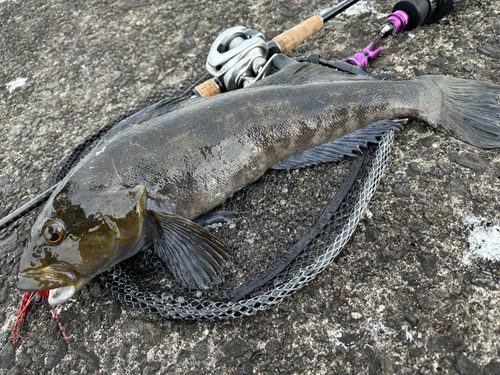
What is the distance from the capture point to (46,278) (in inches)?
81.6

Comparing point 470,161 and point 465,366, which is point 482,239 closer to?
point 470,161

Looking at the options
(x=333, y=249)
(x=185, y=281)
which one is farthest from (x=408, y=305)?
(x=185, y=281)

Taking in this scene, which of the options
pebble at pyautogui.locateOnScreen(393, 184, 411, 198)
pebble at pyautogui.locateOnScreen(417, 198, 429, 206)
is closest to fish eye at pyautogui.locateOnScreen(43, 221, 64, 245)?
pebble at pyautogui.locateOnScreen(393, 184, 411, 198)

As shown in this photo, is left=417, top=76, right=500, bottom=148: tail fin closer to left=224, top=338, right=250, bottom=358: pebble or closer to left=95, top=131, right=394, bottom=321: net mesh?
left=95, top=131, right=394, bottom=321: net mesh

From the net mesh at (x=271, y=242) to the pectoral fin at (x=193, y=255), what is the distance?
10 centimetres

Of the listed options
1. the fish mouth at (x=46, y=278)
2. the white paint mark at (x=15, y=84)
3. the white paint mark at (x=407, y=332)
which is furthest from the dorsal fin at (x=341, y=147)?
the white paint mark at (x=15, y=84)

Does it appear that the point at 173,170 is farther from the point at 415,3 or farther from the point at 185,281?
the point at 415,3

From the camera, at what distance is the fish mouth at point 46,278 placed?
6.77ft

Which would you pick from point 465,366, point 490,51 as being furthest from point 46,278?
point 490,51

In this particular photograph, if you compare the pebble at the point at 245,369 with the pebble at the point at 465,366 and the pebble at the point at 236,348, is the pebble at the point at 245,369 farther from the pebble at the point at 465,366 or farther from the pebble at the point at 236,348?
the pebble at the point at 465,366

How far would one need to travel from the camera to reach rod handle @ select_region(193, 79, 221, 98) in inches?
128

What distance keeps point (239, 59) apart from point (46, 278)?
7.33 ft

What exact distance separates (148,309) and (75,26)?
4.32 meters

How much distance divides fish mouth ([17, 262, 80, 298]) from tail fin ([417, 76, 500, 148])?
2715 mm
